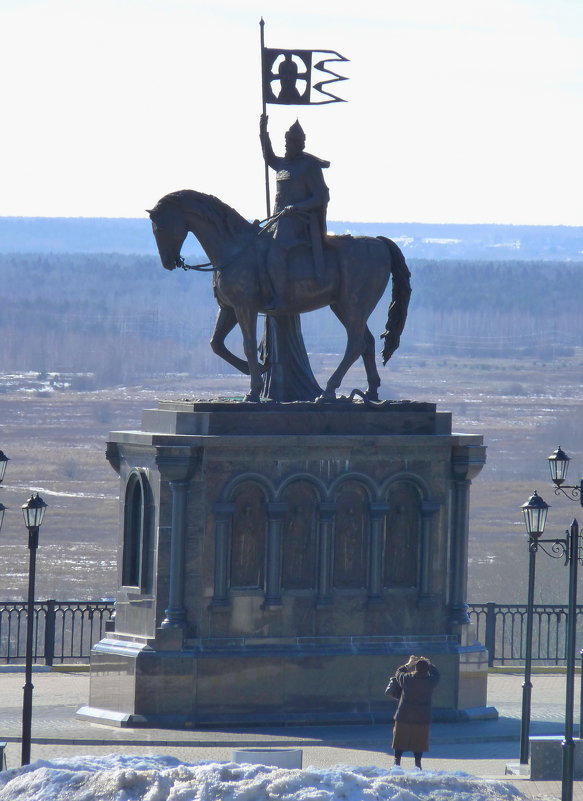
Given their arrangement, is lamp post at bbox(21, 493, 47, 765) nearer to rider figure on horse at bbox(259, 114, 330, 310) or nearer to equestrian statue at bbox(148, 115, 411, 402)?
equestrian statue at bbox(148, 115, 411, 402)

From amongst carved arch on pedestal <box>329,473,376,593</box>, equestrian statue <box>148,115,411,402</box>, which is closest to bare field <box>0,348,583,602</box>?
carved arch on pedestal <box>329,473,376,593</box>

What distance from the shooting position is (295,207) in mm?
23484

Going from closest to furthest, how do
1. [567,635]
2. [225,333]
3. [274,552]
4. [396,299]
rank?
[567,635], [274,552], [225,333], [396,299]

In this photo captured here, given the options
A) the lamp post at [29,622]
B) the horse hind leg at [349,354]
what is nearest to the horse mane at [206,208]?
the horse hind leg at [349,354]

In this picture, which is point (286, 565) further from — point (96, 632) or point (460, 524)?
point (96, 632)

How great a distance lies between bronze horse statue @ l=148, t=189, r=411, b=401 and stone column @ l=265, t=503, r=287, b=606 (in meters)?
1.35

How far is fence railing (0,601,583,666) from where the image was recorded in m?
27.2

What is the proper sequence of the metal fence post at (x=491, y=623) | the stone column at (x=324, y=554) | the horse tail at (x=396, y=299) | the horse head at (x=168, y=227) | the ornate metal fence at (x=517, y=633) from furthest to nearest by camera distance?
the ornate metal fence at (x=517, y=633) → the metal fence post at (x=491, y=623) → the horse tail at (x=396, y=299) → the horse head at (x=168, y=227) → the stone column at (x=324, y=554)

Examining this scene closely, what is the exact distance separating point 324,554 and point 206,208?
13.0 feet

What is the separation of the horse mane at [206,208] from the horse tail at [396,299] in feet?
5.81

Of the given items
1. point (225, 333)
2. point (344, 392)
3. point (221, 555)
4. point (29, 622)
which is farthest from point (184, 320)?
point (29, 622)

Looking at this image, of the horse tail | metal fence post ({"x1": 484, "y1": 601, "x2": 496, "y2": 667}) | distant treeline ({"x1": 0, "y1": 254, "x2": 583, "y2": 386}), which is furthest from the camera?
distant treeline ({"x1": 0, "y1": 254, "x2": 583, "y2": 386})

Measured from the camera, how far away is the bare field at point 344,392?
153ft

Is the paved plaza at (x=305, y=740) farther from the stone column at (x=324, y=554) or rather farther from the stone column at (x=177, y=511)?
the stone column at (x=324, y=554)
